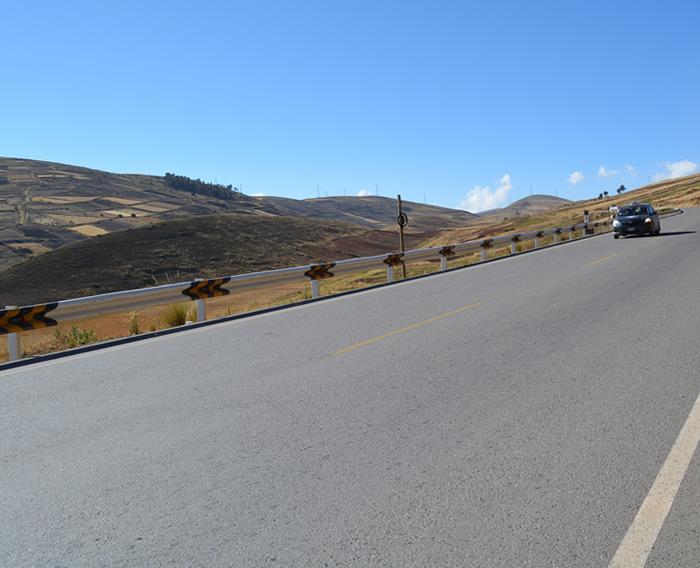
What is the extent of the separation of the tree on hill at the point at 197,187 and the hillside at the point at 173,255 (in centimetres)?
8762

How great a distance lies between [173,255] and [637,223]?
43.9m

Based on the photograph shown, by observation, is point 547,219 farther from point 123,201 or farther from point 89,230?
point 123,201

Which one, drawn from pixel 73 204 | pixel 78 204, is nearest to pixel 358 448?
pixel 73 204

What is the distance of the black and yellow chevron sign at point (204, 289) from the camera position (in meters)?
13.3

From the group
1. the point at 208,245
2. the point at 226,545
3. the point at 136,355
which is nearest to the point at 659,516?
the point at 226,545

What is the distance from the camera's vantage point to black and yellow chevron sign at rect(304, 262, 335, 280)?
17016mm

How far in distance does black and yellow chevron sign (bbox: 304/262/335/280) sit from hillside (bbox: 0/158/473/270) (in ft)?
181

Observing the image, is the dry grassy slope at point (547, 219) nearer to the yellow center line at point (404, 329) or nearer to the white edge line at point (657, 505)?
the yellow center line at point (404, 329)

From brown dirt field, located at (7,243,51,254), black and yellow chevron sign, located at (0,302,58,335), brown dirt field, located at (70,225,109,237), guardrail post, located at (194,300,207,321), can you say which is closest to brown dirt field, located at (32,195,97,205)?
brown dirt field, located at (70,225,109,237)

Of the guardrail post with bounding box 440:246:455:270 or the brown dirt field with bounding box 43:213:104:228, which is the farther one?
the brown dirt field with bounding box 43:213:104:228

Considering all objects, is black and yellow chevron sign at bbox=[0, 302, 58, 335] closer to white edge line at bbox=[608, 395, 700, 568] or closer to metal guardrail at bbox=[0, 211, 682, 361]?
metal guardrail at bbox=[0, 211, 682, 361]

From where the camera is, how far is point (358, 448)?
15.7 feet

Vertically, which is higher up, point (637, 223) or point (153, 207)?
point (153, 207)

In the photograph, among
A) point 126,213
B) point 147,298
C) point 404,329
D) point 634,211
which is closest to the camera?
point 404,329
